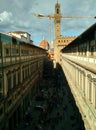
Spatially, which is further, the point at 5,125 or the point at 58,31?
the point at 58,31

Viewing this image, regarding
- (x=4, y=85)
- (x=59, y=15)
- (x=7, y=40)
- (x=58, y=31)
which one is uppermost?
(x=59, y=15)

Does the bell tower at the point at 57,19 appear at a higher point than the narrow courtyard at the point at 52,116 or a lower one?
higher

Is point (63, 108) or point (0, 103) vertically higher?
point (0, 103)

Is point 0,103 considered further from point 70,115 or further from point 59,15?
point 59,15

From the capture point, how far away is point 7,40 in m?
17.4

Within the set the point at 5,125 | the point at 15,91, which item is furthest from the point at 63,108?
the point at 5,125

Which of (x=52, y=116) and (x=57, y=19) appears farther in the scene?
(x=57, y=19)

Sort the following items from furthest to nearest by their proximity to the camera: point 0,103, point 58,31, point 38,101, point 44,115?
point 58,31 → point 38,101 → point 44,115 → point 0,103

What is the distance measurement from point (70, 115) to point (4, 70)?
13.8 meters

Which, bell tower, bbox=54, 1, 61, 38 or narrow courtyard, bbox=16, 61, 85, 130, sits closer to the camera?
narrow courtyard, bbox=16, 61, 85, 130

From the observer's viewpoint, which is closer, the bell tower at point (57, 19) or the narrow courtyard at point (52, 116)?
the narrow courtyard at point (52, 116)

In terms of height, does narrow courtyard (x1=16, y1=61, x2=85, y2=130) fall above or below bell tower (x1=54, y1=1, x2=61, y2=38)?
below

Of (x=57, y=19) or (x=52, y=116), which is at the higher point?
(x=57, y=19)

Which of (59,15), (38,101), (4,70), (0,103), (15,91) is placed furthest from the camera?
(59,15)
